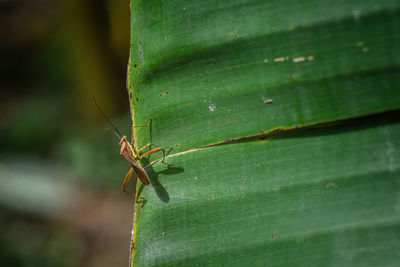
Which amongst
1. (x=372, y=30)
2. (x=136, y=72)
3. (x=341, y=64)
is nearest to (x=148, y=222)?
(x=136, y=72)

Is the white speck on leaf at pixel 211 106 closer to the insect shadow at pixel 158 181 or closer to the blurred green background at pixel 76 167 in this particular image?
the insect shadow at pixel 158 181

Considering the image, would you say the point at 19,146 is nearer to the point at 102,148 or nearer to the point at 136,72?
the point at 102,148

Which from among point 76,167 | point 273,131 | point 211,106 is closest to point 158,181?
point 211,106

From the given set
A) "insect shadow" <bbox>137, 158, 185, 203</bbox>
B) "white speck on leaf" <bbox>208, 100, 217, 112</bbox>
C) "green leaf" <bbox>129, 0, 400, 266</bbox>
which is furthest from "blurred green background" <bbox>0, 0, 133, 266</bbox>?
"white speck on leaf" <bbox>208, 100, 217, 112</bbox>

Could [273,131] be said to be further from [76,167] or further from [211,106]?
[76,167]

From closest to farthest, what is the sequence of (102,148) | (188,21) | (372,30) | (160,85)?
(372,30), (188,21), (160,85), (102,148)

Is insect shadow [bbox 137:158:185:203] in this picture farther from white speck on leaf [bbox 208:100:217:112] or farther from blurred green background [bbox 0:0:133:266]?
blurred green background [bbox 0:0:133:266]
